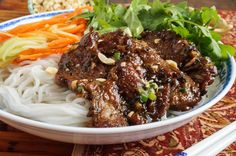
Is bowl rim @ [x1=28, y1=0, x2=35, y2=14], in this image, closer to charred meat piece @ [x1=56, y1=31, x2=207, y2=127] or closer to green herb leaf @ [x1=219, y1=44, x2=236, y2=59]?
charred meat piece @ [x1=56, y1=31, x2=207, y2=127]

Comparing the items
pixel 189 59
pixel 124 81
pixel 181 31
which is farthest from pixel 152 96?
pixel 181 31

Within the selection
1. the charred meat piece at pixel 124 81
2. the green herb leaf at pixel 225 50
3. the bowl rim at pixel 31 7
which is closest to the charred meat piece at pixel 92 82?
the charred meat piece at pixel 124 81

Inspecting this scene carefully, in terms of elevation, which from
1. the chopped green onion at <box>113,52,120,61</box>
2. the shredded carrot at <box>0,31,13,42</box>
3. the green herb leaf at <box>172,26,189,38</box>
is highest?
the green herb leaf at <box>172,26,189,38</box>

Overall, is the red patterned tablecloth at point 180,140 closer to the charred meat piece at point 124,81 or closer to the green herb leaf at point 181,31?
the charred meat piece at point 124,81

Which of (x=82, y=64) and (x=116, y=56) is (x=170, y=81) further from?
(x=82, y=64)

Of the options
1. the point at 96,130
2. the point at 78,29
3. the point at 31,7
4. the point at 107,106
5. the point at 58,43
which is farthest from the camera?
the point at 31,7

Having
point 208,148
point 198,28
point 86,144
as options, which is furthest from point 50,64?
point 208,148

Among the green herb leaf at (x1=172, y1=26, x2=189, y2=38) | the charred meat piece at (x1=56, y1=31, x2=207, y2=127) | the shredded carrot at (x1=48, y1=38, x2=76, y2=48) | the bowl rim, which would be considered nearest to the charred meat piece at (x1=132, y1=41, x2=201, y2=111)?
the charred meat piece at (x1=56, y1=31, x2=207, y2=127)
